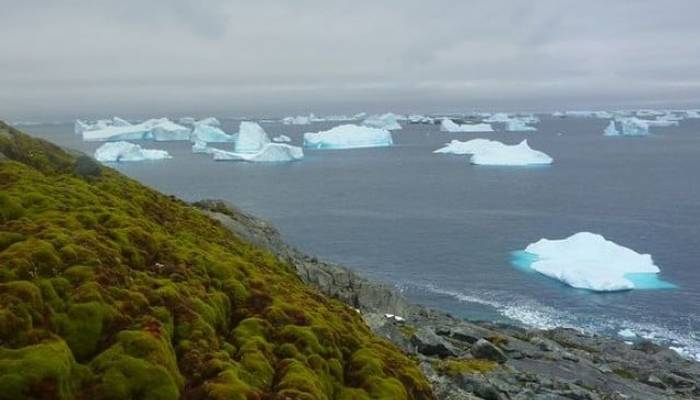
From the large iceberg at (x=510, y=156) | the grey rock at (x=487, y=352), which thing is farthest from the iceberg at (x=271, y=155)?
the grey rock at (x=487, y=352)

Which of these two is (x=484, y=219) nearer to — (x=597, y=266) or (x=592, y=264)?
(x=592, y=264)

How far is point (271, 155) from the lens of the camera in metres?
172

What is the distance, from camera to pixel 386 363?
16.0 metres

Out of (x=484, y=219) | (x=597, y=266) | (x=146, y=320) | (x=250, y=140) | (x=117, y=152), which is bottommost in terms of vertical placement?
(x=484, y=219)

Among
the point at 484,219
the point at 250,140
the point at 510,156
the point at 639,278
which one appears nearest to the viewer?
the point at 639,278

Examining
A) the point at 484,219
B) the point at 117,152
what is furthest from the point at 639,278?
the point at 117,152

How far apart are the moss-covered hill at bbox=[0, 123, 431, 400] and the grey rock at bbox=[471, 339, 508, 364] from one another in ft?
40.4

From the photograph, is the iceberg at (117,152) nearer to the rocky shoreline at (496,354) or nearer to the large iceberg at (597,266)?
the large iceberg at (597,266)

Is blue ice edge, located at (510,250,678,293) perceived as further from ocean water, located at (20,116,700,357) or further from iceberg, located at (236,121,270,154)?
iceberg, located at (236,121,270,154)

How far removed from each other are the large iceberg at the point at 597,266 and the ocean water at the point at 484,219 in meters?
1.00

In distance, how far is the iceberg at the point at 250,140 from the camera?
18900cm

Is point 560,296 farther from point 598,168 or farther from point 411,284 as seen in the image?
point 598,168

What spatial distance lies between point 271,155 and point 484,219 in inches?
3577

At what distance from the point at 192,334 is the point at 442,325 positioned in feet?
88.4
